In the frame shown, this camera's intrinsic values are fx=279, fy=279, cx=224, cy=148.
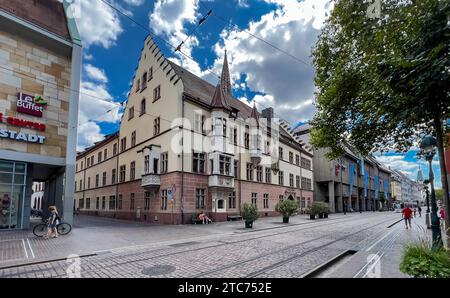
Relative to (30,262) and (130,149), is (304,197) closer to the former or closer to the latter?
(130,149)

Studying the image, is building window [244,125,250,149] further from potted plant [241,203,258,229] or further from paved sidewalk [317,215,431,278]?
paved sidewalk [317,215,431,278]

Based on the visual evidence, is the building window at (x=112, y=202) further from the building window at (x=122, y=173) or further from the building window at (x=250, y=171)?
the building window at (x=250, y=171)

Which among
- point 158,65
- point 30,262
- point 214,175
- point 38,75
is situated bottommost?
point 30,262

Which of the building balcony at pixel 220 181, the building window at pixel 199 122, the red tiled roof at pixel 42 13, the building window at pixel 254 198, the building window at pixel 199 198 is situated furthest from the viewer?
the building window at pixel 254 198

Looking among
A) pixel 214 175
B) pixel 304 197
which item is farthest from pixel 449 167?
pixel 304 197

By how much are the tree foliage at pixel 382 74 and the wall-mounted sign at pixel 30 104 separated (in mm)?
18566

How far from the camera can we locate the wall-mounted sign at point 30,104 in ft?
61.4

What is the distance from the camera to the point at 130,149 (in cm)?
3256

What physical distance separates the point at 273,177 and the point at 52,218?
91.4ft

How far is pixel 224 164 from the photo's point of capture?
27766mm

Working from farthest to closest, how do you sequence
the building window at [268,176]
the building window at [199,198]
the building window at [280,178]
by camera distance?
the building window at [280,178], the building window at [268,176], the building window at [199,198]

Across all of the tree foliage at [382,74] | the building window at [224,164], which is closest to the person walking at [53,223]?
the building window at [224,164]

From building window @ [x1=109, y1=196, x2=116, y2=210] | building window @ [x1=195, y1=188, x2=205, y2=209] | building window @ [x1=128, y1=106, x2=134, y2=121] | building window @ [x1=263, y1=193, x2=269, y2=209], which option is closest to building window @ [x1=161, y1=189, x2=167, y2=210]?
building window @ [x1=195, y1=188, x2=205, y2=209]

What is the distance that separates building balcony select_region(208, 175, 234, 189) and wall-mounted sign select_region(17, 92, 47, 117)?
14665 mm
